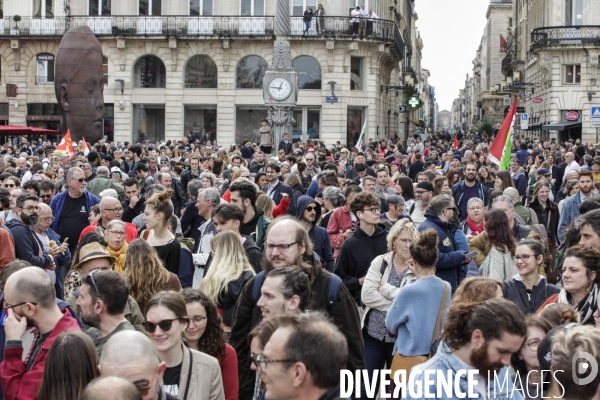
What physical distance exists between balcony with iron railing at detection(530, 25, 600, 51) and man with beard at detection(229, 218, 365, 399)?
44.1 meters

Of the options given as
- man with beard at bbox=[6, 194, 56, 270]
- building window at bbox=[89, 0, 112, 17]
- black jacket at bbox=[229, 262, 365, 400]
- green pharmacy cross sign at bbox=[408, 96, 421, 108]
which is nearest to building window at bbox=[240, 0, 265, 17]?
building window at bbox=[89, 0, 112, 17]

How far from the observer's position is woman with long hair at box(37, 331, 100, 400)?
446 cm

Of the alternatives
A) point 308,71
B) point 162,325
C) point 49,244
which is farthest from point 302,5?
point 162,325

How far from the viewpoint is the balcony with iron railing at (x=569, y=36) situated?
155 ft

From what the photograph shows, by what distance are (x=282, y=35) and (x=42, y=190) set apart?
1569 cm

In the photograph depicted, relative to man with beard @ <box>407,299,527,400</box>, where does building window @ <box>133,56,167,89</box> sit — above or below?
above

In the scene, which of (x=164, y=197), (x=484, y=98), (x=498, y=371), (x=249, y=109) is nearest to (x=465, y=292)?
(x=498, y=371)

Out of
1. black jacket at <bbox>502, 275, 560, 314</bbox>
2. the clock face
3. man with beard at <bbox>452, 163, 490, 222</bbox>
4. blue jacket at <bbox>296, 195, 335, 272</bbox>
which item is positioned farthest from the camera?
the clock face

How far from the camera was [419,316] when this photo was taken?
Answer: 627cm

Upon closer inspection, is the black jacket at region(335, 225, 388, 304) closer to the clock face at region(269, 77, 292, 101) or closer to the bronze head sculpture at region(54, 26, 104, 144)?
the clock face at region(269, 77, 292, 101)

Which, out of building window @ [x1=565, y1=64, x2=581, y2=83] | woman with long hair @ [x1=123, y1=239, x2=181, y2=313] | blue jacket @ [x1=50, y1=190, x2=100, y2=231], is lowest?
woman with long hair @ [x1=123, y1=239, x2=181, y2=313]

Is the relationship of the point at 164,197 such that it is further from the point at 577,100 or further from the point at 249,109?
the point at 577,100

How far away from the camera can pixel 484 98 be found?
373ft

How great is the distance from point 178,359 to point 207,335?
0.50 meters
